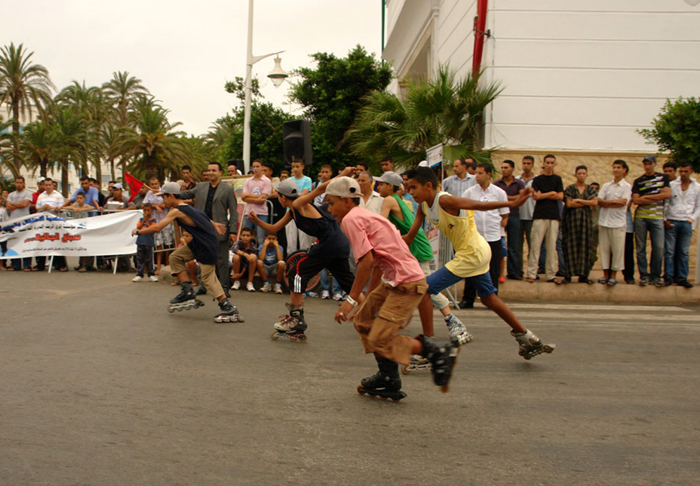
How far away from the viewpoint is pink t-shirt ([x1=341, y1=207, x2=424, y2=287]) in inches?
201

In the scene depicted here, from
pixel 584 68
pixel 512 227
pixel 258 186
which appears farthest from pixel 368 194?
pixel 584 68

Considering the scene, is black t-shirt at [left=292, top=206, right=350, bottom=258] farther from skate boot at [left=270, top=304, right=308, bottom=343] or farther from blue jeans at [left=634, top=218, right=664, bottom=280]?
blue jeans at [left=634, top=218, right=664, bottom=280]

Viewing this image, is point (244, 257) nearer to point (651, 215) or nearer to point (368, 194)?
point (368, 194)

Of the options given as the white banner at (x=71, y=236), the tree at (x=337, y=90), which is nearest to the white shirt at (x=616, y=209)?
the white banner at (x=71, y=236)

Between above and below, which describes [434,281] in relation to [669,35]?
below

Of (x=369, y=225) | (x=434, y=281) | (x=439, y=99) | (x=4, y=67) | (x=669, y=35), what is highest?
(x=4, y=67)

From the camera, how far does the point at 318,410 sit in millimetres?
4855

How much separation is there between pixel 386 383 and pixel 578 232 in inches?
286

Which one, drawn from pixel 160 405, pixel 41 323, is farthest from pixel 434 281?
pixel 41 323

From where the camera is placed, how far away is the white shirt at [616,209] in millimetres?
11352

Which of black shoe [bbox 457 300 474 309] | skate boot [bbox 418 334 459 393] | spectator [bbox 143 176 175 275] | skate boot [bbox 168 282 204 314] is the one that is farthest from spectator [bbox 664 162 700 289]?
spectator [bbox 143 176 175 275]

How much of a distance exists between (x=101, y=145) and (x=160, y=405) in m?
48.6

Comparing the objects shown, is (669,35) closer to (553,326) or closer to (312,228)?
(553,326)

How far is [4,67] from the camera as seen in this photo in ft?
156
